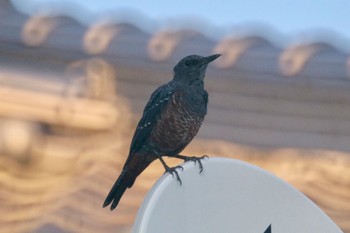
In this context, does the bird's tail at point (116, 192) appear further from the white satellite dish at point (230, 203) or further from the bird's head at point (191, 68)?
the white satellite dish at point (230, 203)

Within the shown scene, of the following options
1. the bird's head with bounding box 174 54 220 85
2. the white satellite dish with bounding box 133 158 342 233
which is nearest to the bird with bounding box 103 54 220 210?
the bird's head with bounding box 174 54 220 85

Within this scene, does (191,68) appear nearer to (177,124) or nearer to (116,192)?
(177,124)

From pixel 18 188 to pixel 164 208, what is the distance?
4.03 feet

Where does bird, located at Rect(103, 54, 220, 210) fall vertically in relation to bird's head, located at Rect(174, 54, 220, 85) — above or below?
below

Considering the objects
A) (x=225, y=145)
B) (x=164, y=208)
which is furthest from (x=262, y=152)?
(x=164, y=208)

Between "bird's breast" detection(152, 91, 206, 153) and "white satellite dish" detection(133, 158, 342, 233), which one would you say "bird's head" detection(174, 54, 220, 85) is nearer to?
"bird's breast" detection(152, 91, 206, 153)

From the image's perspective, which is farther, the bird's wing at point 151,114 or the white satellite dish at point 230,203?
the bird's wing at point 151,114

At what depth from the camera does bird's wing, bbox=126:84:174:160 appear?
9.44 ft

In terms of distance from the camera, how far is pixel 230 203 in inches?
90.5

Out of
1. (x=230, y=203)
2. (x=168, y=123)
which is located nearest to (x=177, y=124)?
(x=168, y=123)

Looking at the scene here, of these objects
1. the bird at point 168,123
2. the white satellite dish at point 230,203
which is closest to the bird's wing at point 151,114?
the bird at point 168,123

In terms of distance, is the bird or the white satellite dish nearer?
the white satellite dish

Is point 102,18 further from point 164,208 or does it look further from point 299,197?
point 164,208

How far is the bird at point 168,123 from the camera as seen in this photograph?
2.85m
